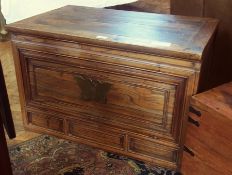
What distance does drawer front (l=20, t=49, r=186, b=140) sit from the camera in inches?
50.3

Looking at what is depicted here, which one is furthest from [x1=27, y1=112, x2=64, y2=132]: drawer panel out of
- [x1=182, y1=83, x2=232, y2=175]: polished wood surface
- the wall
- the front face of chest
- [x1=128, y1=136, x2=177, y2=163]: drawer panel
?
the wall

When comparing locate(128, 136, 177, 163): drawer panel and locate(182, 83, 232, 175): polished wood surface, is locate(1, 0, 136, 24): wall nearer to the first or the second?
locate(128, 136, 177, 163): drawer panel

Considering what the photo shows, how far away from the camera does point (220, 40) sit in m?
1.70

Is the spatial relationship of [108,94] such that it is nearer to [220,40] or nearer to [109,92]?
[109,92]

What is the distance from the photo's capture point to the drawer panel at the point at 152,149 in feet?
4.52

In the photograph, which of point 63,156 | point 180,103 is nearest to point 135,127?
point 180,103

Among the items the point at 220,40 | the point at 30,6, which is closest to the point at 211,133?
the point at 220,40

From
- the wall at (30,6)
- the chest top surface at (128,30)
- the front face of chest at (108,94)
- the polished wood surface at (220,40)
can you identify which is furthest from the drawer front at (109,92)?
the wall at (30,6)

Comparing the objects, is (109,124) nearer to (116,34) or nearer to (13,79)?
(116,34)

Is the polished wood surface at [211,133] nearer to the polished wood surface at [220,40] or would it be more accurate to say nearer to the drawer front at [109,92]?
the drawer front at [109,92]

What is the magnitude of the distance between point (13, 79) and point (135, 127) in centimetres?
117

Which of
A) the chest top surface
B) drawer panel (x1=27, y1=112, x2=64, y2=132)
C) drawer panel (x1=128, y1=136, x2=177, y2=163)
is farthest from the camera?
drawer panel (x1=27, y1=112, x2=64, y2=132)

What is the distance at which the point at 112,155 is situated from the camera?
4.93 feet

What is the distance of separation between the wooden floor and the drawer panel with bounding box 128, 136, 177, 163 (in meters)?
0.52
